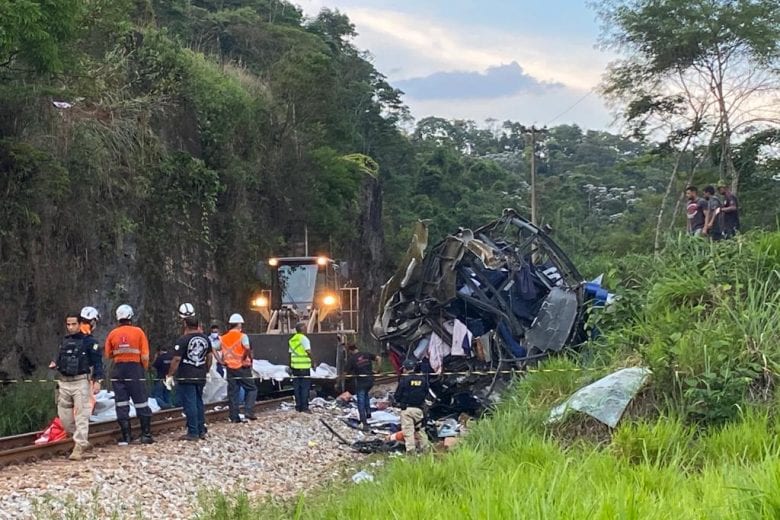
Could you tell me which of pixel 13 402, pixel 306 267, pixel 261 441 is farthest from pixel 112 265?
pixel 261 441

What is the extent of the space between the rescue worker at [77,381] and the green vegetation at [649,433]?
3.50 metres

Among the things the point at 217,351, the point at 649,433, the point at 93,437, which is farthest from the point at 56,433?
the point at 649,433

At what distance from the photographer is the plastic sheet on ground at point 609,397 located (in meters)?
7.34

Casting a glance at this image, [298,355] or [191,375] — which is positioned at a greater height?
[191,375]

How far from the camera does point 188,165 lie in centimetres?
2334

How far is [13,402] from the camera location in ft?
44.2

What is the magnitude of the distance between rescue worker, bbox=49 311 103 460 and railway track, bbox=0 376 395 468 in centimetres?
33

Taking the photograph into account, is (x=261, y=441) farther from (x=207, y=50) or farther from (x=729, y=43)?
(x=207, y=50)

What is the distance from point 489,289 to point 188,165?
38.0ft

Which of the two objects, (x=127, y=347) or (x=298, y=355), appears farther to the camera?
(x=298, y=355)

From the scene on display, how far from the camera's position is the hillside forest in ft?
54.4

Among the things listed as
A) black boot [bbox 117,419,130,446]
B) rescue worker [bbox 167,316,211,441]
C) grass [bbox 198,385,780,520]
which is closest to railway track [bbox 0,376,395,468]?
black boot [bbox 117,419,130,446]

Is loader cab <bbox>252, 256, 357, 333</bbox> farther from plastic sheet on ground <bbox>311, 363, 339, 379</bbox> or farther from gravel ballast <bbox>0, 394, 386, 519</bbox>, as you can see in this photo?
gravel ballast <bbox>0, 394, 386, 519</bbox>

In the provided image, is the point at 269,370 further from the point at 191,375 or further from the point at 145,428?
the point at 145,428
